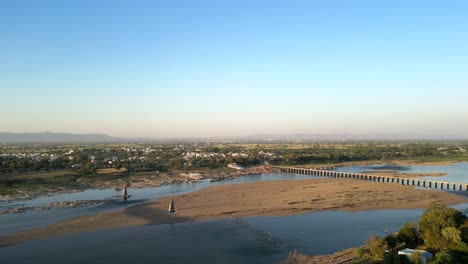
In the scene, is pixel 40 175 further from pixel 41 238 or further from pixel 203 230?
pixel 203 230

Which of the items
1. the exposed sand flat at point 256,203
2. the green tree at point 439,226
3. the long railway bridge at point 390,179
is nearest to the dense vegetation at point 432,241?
the green tree at point 439,226

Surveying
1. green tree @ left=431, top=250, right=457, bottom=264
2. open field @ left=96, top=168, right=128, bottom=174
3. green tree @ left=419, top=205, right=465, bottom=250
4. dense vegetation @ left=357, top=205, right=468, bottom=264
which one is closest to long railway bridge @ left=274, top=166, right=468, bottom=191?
green tree @ left=419, top=205, right=465, bottom=250

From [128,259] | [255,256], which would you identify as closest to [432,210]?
[255,256]

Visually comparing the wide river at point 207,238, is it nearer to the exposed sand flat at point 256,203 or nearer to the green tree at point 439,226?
the exposed sand flat at point 256,203

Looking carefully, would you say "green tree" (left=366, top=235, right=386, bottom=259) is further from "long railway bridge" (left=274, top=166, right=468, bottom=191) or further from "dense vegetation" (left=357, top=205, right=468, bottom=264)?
"long railway bridge" (left=274, top=166, right=468, bottom=191)

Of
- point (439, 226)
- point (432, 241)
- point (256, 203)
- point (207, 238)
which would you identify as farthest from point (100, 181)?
point (439, 226)
